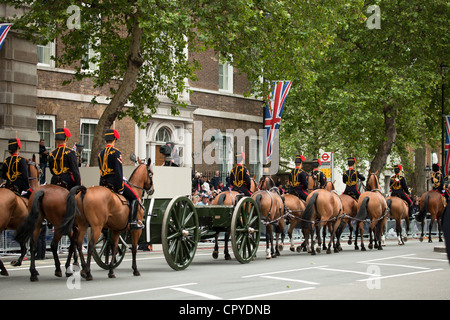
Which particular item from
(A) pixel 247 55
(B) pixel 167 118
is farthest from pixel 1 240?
(B) pixel 167 118

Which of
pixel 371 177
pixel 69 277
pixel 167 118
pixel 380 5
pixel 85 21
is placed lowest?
pixel 69 277

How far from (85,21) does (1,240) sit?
9233mm

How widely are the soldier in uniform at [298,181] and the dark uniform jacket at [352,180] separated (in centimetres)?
200

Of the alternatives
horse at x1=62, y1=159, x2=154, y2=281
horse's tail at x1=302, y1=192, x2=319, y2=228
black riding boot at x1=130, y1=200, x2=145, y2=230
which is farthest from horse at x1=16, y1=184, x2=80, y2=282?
horse's tail at x1=302, y1=192, x2=319, y2=228

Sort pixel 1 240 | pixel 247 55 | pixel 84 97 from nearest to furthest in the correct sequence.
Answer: pixel 1 240 → pixel 247 55 → pixel 84 97

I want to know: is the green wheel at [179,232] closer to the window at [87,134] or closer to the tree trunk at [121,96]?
the tree trunk at [121,96]

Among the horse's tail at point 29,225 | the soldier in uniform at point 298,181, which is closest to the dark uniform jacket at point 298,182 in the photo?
the soldier in uniform at point 298,181

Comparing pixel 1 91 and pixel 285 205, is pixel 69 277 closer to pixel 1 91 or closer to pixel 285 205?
pixel 285 205

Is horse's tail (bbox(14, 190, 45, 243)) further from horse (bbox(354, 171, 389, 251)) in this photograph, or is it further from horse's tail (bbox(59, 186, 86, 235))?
horse (bbox(354, 171, 389, 251))

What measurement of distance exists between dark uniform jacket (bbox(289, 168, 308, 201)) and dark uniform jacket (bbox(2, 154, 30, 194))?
8.13 metres

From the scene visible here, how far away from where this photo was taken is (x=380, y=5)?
124 ft

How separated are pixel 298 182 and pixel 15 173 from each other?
8552mm

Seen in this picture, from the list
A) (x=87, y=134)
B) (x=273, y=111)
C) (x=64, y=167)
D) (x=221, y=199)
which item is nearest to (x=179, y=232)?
(x=64, y=167)

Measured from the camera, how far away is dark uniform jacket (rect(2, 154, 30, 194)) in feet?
45.8
